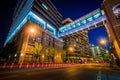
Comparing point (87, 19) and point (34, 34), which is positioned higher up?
point (87, 19)

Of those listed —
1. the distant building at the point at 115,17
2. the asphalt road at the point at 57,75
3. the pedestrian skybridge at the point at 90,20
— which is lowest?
the asphalt road at the point at 57,75

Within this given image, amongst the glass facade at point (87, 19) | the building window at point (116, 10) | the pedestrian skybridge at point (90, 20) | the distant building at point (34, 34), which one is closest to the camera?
the building window at point (116, 10)

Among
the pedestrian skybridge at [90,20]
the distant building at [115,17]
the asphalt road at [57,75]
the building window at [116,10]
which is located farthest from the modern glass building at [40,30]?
the asphalt road at [57,75]

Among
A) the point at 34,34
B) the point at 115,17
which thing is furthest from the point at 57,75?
the point at 34,34

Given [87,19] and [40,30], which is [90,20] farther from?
[40,30]

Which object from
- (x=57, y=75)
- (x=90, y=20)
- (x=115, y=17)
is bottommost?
(x=57, y=75)

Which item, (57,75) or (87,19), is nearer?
(57,75)

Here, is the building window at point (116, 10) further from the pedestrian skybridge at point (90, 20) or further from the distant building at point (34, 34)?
the distant building at point (34, 34)

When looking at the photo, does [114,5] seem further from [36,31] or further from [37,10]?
[37,10]

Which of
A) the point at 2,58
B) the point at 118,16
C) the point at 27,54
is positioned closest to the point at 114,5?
the point at 118,16

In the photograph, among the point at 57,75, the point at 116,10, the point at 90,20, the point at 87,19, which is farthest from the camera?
the point at 87,19

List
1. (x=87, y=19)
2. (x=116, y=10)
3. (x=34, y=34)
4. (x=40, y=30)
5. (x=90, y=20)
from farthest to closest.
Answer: (x=87, y=19) → (x=40, y=30) → (x=90, y=20) → (x=34, y=34) → (x=116, y=10)

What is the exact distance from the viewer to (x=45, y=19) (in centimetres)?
5328

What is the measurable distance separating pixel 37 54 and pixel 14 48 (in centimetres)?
1477
